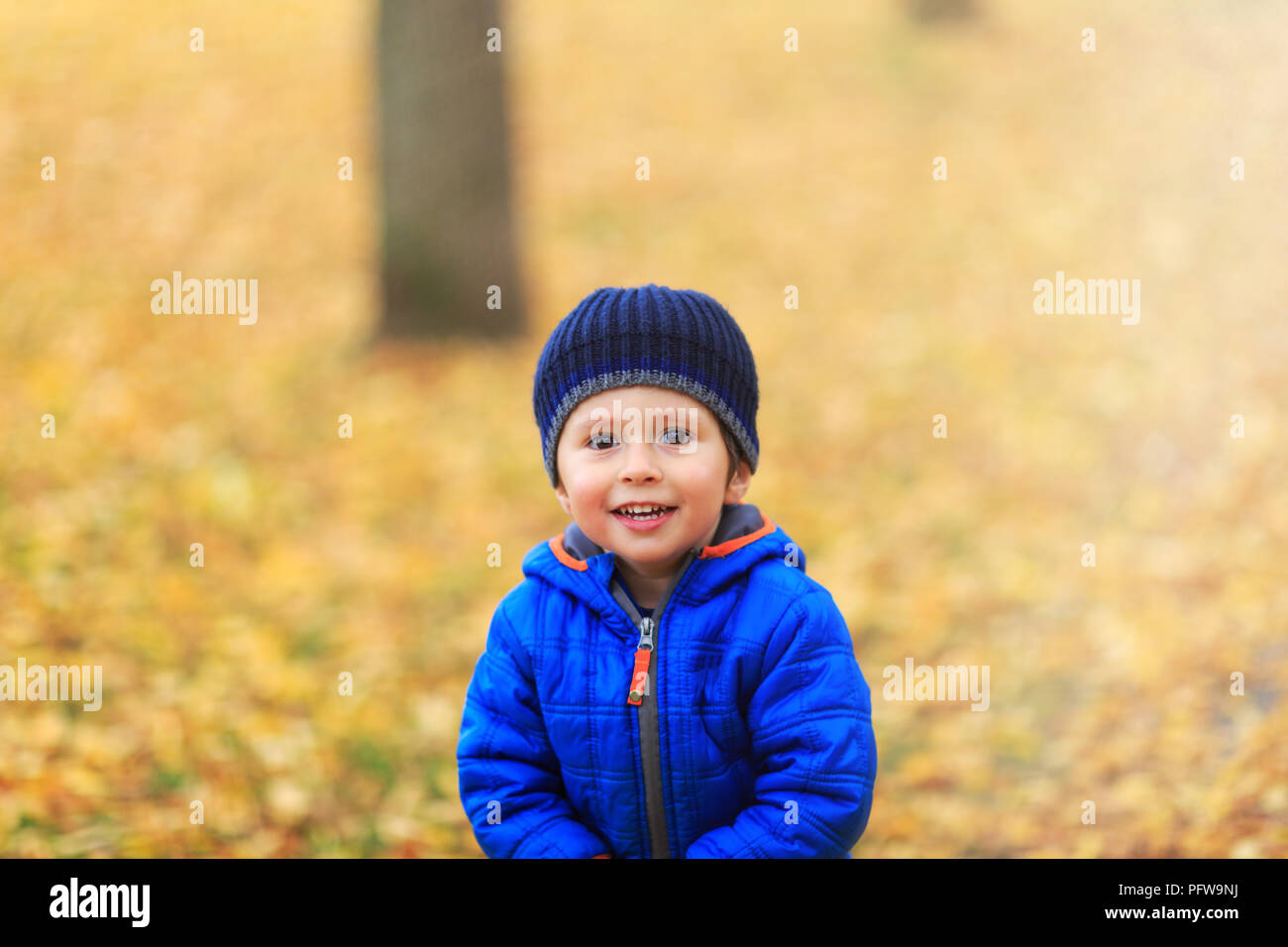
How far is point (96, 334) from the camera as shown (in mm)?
7625

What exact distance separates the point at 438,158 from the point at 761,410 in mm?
2689

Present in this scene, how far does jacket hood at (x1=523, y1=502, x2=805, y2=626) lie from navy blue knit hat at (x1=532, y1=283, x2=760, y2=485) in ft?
0.50

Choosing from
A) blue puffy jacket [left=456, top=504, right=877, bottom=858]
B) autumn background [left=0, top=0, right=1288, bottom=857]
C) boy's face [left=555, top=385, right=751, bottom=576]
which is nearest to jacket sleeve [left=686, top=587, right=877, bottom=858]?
blue puffy jacket [left=456, top=504, right=877, bottom=858]

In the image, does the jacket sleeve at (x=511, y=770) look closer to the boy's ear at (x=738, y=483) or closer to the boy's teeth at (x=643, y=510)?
the boy's teeth at (x=643, y=510)

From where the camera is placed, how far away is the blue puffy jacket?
207 cm

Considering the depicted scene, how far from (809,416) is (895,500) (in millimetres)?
1085

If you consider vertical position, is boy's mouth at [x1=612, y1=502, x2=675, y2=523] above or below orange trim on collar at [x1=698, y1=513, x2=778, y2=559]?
above

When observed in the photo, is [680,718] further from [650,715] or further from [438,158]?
[438,158]

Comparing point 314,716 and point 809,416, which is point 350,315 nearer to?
point 809,416

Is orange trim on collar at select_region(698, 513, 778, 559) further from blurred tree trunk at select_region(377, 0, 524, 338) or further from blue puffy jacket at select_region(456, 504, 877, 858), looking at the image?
blurred tree trunk at select_region(377, 0, 524, 338)

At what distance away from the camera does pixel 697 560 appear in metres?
A: 2.19

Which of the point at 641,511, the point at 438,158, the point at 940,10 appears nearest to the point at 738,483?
the point at 641,511

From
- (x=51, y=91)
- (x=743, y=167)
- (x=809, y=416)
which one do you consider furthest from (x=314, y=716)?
(x=51, y=91)
